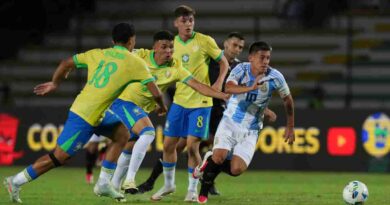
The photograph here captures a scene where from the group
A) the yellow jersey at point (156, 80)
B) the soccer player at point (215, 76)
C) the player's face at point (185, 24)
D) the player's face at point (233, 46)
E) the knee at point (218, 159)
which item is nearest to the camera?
the knee at point (218, 159)

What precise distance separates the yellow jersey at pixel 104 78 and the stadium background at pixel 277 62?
9.07 metres

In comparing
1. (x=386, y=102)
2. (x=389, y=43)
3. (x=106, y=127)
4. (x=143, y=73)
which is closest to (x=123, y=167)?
(x=106, y=127)

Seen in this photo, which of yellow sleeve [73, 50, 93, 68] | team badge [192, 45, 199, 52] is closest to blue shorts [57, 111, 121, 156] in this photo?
yellow sleeve [73, 50, 93, 68]

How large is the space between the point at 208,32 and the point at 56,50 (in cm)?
412

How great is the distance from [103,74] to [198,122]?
7.23 ft

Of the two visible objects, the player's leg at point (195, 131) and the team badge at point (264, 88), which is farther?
the player's leg at point (195, 131)

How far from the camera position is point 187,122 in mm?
12266

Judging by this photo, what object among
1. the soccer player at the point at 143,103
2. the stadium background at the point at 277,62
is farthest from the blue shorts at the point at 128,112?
the stadium background at the point at 277,62

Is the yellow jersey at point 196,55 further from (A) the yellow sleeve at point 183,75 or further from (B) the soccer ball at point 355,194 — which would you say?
(B) the soccer ball at point 355,194

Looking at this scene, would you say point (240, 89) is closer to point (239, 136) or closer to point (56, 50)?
point (239, 136)

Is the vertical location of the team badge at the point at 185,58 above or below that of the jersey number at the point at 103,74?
above

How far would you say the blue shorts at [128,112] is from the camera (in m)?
11.2

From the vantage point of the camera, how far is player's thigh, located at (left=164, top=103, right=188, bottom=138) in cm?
1219

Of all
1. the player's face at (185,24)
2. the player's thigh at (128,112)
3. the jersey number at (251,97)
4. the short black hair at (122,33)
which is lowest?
the player's thigh at (128,112)
